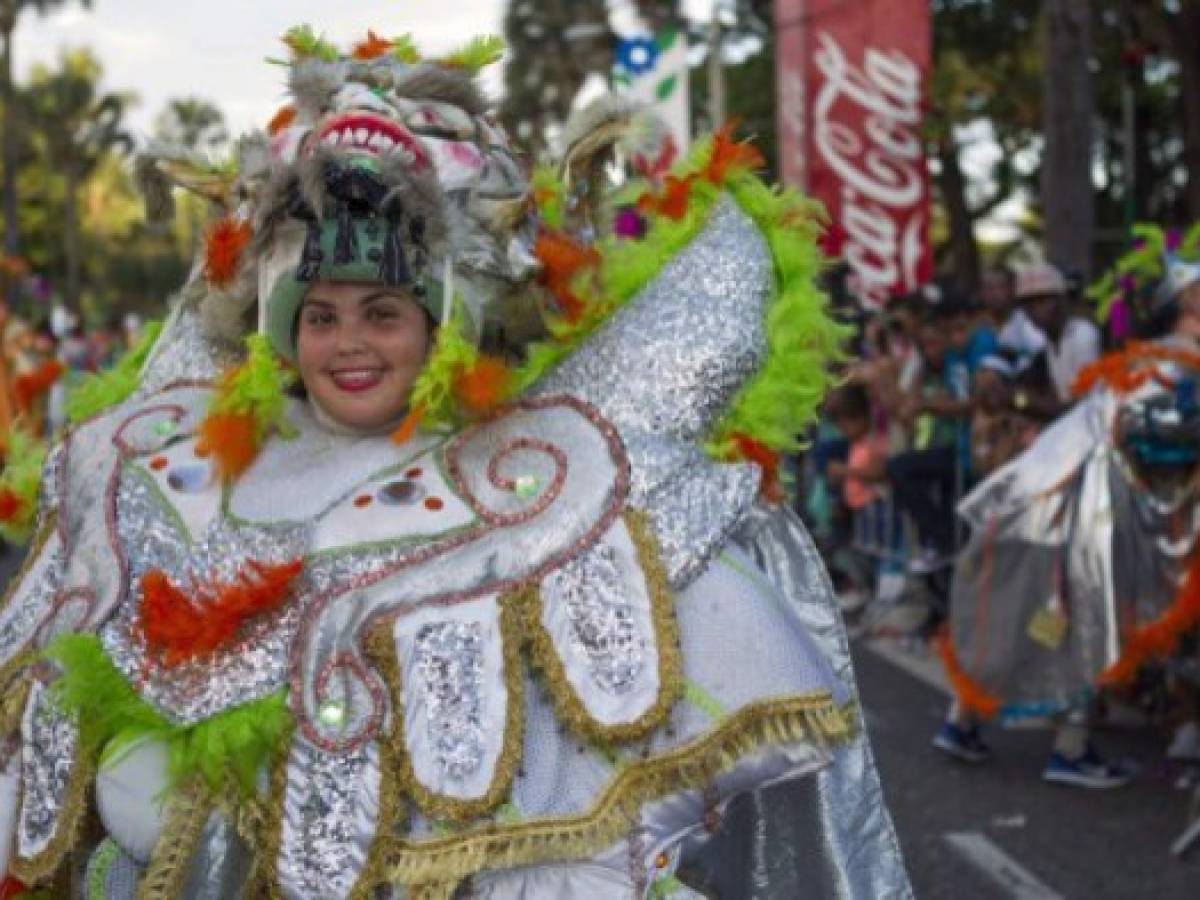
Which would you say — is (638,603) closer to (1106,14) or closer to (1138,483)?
(1138,483)

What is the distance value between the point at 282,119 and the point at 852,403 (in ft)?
27.7

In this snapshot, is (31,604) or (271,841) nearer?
(271,841)

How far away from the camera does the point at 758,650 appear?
2.79 meters

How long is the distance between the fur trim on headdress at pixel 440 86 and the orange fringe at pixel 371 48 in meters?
0.10

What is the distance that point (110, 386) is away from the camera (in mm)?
3369

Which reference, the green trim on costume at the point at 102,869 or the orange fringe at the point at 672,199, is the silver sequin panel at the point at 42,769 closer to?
the green trim on costume at the point at 102,869

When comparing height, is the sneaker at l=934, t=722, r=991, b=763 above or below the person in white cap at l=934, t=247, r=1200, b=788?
below

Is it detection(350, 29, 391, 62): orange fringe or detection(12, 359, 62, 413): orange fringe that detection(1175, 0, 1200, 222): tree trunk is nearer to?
detection(12, 359, 62, 413): orange fringe

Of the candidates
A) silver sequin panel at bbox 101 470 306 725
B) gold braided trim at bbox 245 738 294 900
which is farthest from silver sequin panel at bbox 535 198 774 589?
gold braided trim at bbox 245 738 294 900

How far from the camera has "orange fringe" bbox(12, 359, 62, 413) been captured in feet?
39.4

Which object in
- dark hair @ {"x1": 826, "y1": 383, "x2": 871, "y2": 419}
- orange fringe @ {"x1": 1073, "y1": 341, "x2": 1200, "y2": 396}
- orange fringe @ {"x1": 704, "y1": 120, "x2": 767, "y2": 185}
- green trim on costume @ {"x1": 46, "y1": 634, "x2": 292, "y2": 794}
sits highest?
orange fringe @ {"x1": 704, "y1": 120, "x2": 767, "y2": 185}

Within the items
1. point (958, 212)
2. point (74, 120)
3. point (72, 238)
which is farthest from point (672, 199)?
point (74, 120)

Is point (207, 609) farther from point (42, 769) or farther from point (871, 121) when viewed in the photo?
point (871, 121)

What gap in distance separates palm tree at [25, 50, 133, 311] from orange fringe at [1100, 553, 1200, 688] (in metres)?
64.2
